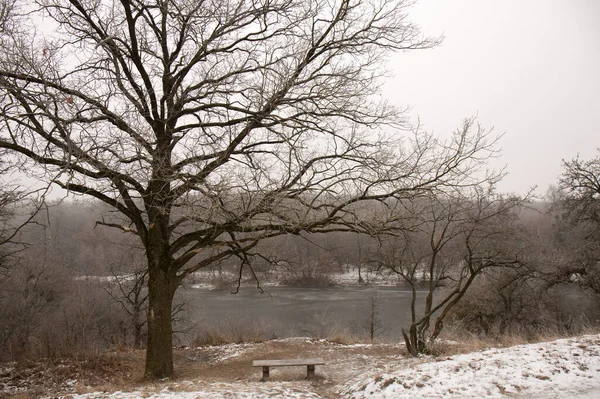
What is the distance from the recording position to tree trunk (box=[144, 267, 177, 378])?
7996mm

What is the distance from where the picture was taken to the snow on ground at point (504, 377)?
488 cm

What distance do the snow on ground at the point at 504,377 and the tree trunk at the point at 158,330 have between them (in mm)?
3855

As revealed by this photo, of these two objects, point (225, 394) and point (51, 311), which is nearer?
point (225, 394)

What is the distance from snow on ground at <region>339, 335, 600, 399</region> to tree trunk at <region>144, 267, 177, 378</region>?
3855mm

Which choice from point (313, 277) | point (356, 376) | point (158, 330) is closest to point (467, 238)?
point (356, 376)

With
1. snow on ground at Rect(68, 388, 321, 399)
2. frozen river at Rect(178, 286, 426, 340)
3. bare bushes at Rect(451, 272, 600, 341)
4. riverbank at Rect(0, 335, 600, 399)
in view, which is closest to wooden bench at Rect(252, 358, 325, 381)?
riverbank at Rect(0, 335, 600, 399)

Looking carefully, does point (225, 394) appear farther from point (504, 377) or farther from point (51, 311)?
point (51, 311)

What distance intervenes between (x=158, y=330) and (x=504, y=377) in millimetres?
6274

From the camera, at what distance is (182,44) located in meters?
8.30

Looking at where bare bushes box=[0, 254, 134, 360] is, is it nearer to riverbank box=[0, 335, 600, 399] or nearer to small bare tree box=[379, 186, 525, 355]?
riverbank box=[0, 335, 600, 399]

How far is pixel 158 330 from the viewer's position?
802 cm

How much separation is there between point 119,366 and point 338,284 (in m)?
32.2

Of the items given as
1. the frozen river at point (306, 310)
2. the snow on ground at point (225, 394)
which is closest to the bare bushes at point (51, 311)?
the frozen river at point (306, 310)

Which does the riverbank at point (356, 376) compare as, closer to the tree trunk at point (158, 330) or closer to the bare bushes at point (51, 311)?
the tree trunk at point (158, 330)
